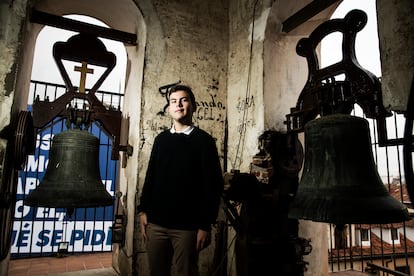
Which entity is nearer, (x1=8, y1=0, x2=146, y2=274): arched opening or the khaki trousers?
the khaki trousers

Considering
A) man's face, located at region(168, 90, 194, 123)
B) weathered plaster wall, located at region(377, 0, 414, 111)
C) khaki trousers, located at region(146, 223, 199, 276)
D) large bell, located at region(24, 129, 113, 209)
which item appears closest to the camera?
weathered plaster wall, located at region(377, 0, 414, 111)

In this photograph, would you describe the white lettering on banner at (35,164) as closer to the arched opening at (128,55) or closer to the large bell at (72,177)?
the arched opening at (128,55)

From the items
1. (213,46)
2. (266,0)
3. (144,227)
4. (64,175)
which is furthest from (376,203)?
(213,46)

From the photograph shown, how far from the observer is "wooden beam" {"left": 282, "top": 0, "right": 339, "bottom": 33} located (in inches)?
88.5

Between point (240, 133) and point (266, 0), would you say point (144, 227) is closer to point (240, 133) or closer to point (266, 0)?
point (240, 133)

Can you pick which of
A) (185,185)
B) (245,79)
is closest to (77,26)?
(245,79)

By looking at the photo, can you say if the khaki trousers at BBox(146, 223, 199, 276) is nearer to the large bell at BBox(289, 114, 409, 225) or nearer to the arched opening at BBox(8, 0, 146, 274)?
the large bell at BBox(289, 114, 409, 225)

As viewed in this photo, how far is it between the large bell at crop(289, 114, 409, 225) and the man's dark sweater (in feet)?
1.86

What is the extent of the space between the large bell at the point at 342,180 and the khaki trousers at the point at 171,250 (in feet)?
2.28

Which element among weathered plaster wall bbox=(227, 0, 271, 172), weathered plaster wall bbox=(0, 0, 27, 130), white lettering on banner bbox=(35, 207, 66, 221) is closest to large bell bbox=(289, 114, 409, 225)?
weathered plaster wall bbox=(227, 0, 271, 172)

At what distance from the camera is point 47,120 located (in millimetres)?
2449

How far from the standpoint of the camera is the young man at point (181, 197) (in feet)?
5.77

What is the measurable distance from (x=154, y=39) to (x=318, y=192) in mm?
2233

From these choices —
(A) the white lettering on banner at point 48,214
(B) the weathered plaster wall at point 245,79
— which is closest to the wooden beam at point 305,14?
(B) the weathered plaster wall at point 245,79
